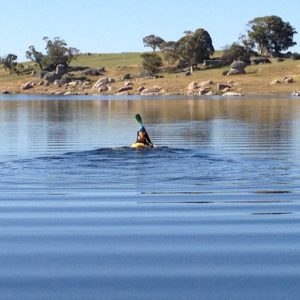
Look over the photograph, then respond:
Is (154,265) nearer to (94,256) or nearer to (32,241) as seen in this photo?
(94,256)

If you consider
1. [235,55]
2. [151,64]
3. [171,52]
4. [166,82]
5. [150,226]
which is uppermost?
[171,52]

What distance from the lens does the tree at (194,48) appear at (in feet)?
489

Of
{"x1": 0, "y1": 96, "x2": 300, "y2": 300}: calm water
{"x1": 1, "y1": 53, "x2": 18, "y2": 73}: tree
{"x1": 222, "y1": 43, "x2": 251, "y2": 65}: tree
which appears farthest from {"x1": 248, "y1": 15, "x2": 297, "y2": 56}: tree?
{"x1": 0, "y1": 96, "x2": 300, "y2": 300}: calm water

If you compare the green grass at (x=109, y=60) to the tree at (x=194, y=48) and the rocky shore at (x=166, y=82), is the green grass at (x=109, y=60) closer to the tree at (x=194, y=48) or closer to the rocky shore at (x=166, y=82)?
the rocky shore at (x=166, y=82)

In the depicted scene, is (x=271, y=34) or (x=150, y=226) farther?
(x=271, y=34)

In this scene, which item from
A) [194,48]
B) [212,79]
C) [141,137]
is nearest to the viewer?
[141,137]

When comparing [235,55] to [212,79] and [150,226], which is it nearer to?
[212,79]

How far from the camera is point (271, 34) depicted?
515ft

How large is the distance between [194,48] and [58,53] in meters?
36.0

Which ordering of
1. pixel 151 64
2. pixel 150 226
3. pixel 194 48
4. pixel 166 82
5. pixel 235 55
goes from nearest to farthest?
pixel 150 226 < pixel 166 82 < pixel 151 64 < pixel 235 55 < pixel 194 48

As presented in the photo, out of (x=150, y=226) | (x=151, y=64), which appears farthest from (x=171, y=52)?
(x=150, y=226)

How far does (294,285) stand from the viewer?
838cm

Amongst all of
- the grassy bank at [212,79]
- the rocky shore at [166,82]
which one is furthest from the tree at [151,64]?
the rocky shore at [166,82]

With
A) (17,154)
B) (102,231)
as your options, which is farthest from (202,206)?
(17,154)
